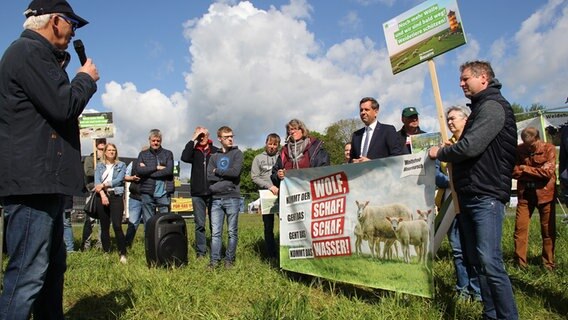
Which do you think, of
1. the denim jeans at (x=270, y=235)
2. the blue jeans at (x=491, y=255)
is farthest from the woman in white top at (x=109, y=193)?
the blue jeans at (x=491, y=255)

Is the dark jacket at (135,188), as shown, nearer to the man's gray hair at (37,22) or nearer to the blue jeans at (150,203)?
the blue jeans at (150,203)

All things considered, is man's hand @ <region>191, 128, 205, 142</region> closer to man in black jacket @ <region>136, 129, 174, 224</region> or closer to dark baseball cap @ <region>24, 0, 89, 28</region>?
man in black jacket @ <region>136, 129, 174, 224</region>

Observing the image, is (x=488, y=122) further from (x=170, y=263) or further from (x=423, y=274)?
(x=170, y=263)

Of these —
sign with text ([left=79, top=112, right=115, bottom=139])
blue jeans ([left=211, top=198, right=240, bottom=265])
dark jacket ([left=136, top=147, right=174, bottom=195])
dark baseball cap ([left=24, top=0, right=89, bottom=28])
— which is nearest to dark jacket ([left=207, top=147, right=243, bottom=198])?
blue jeans ([left=211, top=198, right=240, bottom=265])

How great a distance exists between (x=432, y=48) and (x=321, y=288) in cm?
266

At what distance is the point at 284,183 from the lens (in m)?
5.74

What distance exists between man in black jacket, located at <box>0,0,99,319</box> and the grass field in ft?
5.16

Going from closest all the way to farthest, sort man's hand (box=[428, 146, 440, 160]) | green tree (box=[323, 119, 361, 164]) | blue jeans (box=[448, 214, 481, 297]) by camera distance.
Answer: man's hand (box=[428, 146, 440, 160]) → blue jeans (box=[448, 214, 481, 297]) → green tree (box=[323, 119, 361, 164])

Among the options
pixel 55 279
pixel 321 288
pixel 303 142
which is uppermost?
pixel 303 142

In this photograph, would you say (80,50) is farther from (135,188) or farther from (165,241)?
(135,188)

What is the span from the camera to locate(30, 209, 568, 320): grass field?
3.84 m

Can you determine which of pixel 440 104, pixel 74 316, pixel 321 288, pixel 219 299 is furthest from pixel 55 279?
pixel 440 104

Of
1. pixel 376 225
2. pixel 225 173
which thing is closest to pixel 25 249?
pixel 376 225

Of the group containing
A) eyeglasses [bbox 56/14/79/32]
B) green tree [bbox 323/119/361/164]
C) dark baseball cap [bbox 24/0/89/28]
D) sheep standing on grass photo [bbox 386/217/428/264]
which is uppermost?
green tree [bbox 323/119/361/164]
